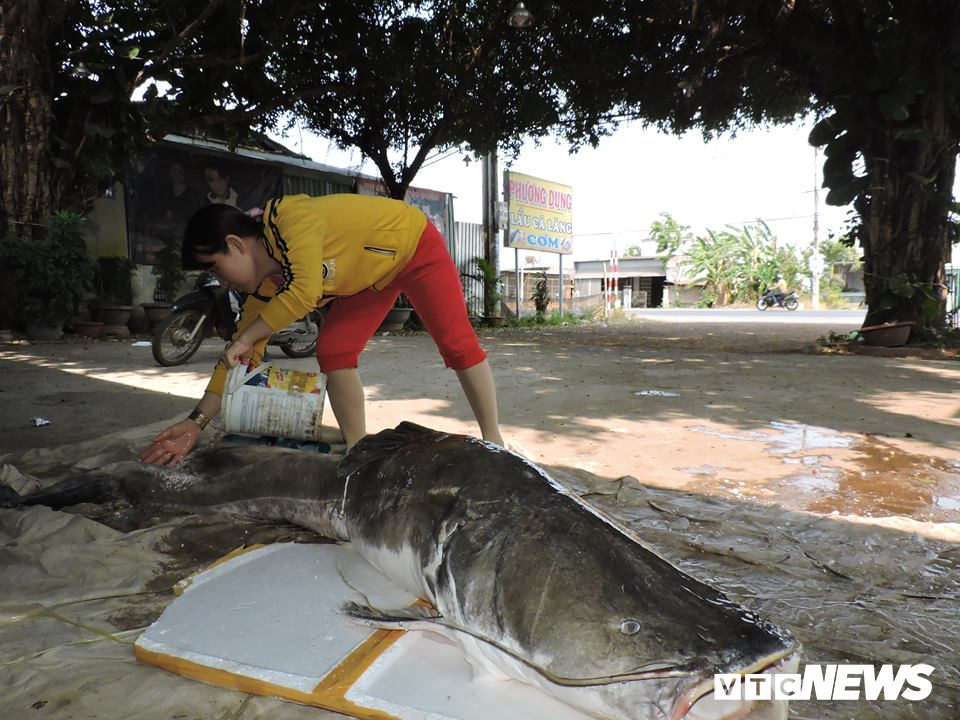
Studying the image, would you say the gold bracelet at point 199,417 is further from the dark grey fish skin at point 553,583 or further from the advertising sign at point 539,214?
the advertising sign at point 539,214

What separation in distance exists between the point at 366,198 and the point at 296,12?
331 inches

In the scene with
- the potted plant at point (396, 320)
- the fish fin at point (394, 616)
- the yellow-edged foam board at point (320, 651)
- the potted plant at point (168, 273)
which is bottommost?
the yellow-edged foam board at point (320, 651)

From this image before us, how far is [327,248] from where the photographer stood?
254 cm

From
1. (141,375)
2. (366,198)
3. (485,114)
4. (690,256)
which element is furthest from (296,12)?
(690,256)

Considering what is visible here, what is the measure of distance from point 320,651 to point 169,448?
143 centimetres

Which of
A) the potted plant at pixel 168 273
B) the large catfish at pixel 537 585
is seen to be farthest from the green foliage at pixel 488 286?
the large catfish at pixel 537 585

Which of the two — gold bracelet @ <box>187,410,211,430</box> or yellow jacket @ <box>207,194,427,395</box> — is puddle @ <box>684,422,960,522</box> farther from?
gold bracelet @ <box>187,410,211,430</box>

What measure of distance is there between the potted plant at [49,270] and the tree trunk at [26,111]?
1.01 feet

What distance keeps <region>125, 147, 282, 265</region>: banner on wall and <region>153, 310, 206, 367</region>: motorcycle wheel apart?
564 cm

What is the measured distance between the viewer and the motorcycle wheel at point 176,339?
21.4 feet

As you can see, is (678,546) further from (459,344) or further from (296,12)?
(296,12)

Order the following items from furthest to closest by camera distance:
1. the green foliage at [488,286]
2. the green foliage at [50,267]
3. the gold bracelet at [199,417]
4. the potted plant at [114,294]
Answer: the green foliage at [488,286]
the potted plant at [114,294]
the green foliage at [50,267]
the gold bracelet at [199,417]

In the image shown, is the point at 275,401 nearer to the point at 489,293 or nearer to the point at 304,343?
the point at 304,343

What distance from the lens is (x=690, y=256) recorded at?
35.7 meters
